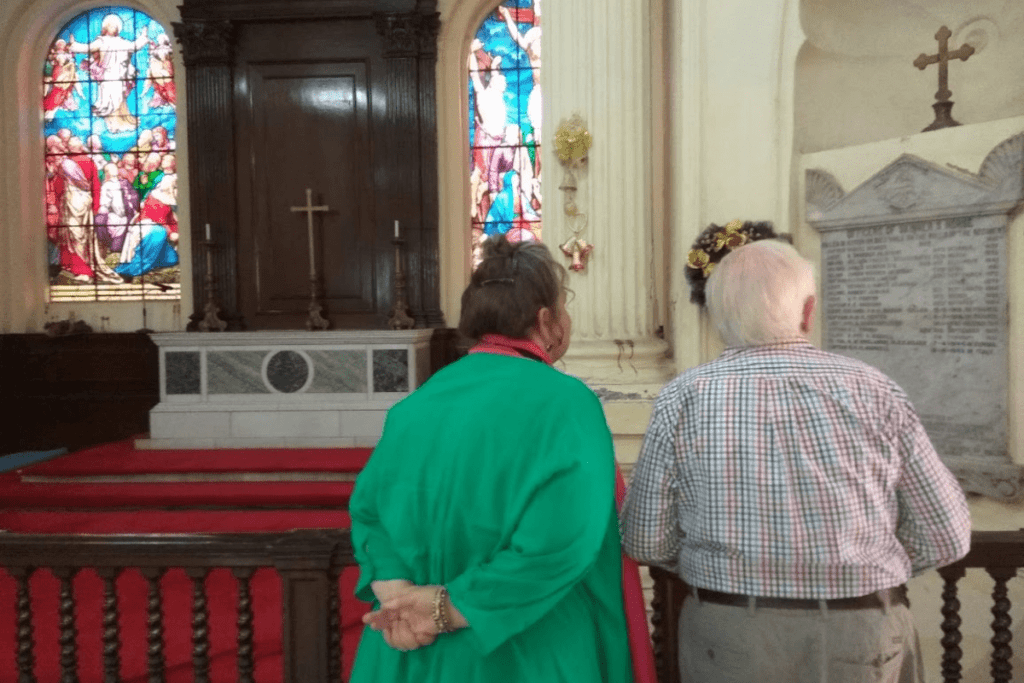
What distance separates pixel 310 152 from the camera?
8156 mm

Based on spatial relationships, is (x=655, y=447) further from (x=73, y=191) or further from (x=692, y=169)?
(x=73, y=191)

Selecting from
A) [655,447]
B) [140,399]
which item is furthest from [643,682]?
[140,399]

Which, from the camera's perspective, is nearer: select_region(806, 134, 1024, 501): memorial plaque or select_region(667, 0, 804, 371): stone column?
select_region(806, 134, 1024, 501): memorial plaque

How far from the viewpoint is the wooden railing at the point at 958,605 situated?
2004mm

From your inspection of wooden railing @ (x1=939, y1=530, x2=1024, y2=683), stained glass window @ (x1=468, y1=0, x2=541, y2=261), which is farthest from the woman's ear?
stained glass window @ (x1=468, y1=0, x2=541, y2=261)

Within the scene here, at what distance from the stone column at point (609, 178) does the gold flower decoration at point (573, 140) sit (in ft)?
0.14

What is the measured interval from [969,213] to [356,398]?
456 cm

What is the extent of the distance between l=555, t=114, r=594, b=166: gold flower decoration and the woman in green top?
2881 millimetres

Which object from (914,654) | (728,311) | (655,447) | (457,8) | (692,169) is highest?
(457,8)

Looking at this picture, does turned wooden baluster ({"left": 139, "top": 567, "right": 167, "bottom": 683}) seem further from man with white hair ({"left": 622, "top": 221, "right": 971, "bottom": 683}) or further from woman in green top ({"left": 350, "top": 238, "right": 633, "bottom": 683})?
man with white hair ({"left": 622, "top": 221, "right": 971, "bottom": 683})

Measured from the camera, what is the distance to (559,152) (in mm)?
4344

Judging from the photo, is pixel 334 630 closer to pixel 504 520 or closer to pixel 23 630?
pixel 23 630

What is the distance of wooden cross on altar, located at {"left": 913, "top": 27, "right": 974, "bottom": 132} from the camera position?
12.4 feet

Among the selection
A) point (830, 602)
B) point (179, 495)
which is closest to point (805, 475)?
point (830, 602)
